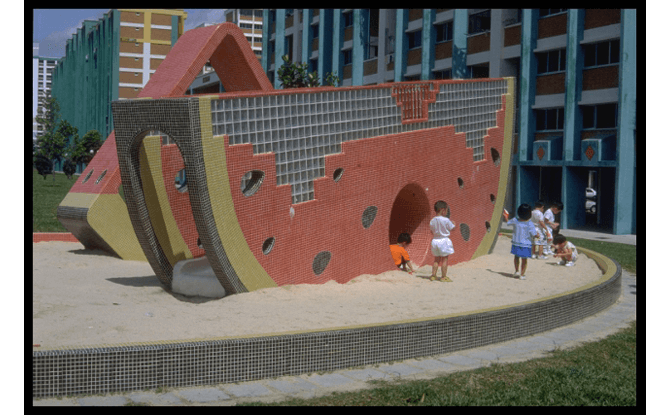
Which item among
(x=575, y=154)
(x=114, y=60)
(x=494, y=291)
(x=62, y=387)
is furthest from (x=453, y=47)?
(x=114, y=60)

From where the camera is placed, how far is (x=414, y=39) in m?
37.6

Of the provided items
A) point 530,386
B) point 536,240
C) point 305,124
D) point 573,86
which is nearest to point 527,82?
point 573,86

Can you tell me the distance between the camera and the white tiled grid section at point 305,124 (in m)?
10.1

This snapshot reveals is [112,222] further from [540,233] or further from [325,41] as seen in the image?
[325,41]

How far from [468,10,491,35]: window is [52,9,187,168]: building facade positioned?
4308cm

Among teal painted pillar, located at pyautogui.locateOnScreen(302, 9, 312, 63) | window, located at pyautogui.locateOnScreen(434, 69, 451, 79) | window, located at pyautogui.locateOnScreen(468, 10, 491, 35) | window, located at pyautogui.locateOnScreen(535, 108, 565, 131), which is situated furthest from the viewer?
teal painted pillar, located at pyautogui.locateOnScreen(302, 9, 312, 63)

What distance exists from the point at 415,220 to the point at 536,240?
3.12 m

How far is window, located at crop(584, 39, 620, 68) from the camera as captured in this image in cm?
2678

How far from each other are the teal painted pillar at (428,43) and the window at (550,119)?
255 inches

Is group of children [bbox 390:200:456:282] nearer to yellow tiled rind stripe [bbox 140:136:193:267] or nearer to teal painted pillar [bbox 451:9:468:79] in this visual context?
yellow tiled rind stripe [bbox 140:136:193:267]

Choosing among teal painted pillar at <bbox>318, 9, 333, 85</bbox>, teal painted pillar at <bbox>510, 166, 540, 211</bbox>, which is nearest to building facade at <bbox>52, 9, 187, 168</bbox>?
teal painted pillar at <bbox>318, 9, 333, 85</bbox>

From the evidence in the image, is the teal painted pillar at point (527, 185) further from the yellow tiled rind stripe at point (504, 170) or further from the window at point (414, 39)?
the yellow tiled rind stripe at point (504, 170)

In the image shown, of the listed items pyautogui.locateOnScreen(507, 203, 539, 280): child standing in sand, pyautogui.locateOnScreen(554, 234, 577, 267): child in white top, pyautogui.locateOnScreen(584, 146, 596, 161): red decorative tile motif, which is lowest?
pyautogui.locateOnScreen(554, 234, 577, 267): child in white top

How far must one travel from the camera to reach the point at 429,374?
7.61 m
